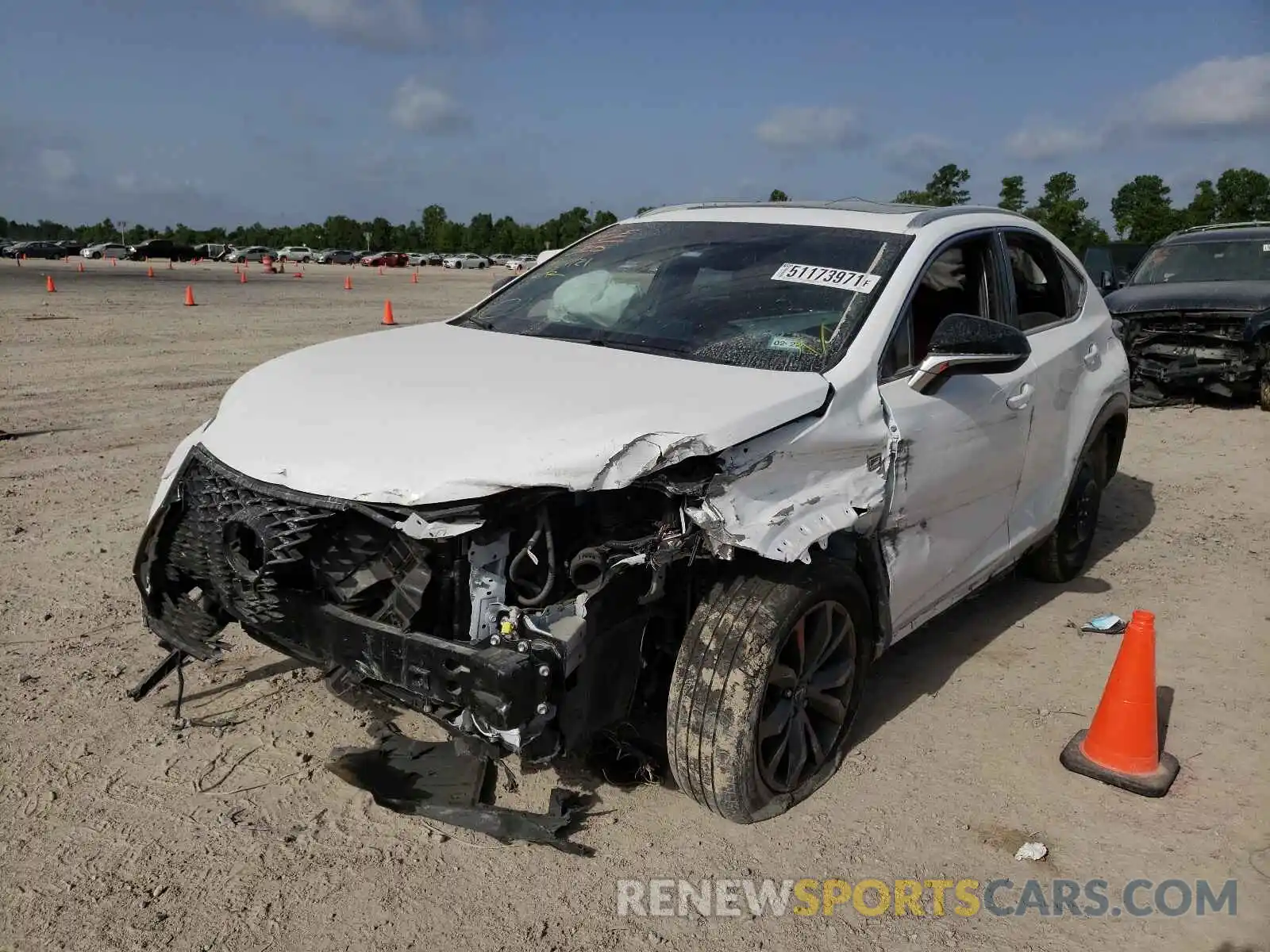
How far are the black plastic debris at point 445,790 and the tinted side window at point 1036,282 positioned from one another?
298cm

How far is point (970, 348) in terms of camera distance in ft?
11.2

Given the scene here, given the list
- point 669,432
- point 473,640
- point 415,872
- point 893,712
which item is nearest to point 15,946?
point 415,872

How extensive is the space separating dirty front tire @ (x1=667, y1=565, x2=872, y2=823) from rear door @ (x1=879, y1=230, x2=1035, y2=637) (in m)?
0.40

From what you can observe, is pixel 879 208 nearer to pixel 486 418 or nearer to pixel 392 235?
pixel 486 418

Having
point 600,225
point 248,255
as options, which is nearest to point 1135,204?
point 600,225

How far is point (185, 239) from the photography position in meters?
109

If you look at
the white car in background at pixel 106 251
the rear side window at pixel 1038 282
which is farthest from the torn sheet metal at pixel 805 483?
the white car in background at pixel 106 251

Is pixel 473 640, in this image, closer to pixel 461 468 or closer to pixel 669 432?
pixel 461 468

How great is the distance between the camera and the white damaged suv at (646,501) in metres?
2.76

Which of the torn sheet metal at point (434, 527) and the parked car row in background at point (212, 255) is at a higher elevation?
the parked car row in background at point (212, 255)

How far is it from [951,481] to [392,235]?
112 m

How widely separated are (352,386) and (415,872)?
4.95 ft

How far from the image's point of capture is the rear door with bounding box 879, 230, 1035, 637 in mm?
3520

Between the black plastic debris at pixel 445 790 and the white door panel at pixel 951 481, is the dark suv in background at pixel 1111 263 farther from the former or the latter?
the black plastic debris at pixel 445 790
